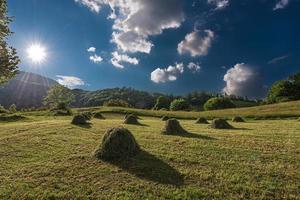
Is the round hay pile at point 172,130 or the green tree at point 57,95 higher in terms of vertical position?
the green tree at point 57,95

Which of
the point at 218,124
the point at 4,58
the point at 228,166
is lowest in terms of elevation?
the point at 228,166

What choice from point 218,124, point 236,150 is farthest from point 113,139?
point 218,124

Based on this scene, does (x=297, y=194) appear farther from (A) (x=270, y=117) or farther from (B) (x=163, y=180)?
(A) (x=270, y=117)

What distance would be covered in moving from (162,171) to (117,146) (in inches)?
148

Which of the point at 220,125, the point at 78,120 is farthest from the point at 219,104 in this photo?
the point at 78,120

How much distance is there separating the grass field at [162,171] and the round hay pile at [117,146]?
0.61 m

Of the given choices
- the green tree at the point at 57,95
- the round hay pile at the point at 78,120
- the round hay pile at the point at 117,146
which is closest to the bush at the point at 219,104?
the green tree at the point at 57,95

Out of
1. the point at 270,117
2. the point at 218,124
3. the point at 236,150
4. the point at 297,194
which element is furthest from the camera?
the point at 270,117

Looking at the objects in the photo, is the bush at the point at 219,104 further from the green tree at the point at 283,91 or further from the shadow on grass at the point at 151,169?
the shadow on grass at the point at 151,169

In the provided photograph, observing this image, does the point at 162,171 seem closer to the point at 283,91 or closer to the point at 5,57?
the point at 5,57

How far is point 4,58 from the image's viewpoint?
122 ft

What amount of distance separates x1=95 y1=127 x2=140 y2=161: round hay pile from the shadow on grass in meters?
0.51

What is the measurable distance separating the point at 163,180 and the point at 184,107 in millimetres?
112594

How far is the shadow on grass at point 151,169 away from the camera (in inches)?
639
